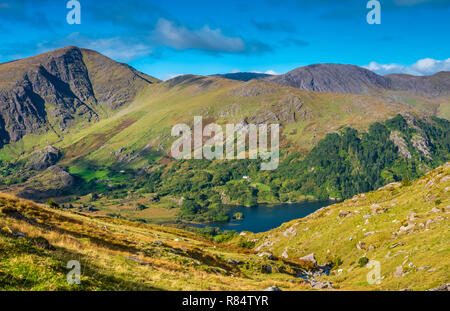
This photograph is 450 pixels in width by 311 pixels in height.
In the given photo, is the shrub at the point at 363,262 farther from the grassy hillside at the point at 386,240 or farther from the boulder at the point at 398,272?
the boulder at the point at 398,272

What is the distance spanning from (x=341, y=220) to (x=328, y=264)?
1739 cm

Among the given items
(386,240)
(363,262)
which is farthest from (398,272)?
(386,240)

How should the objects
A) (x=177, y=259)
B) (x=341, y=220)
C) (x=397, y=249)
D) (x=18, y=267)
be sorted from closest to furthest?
(x=18, y=267) < (x=177, y=259) < (x=397, y=249) < (x=341, y=220)

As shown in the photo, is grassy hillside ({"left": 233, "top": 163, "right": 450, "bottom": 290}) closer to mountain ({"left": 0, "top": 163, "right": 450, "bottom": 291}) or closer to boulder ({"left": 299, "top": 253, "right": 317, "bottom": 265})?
mountain ({"left": 0, "top": 163, "right": 450, "bottom": 291})

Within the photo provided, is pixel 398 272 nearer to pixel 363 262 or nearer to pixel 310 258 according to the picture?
pixel 363 262

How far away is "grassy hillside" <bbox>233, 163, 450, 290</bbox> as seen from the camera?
3741cm

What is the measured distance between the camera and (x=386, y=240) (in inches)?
2313

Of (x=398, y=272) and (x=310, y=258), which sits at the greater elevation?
(x=398, y=272)

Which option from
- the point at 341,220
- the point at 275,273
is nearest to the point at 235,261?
the point at 275,273

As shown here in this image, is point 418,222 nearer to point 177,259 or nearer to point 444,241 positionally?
point 444,241

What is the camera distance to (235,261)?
55719 millimetres

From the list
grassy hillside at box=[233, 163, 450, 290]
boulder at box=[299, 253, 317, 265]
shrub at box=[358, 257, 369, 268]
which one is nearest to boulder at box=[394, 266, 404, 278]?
grassy hillside at box=[233, 163, 450, 290]

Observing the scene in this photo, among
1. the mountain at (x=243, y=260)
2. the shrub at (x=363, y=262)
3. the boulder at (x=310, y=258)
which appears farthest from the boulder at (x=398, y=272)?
the boulder at (x=310, y=258)

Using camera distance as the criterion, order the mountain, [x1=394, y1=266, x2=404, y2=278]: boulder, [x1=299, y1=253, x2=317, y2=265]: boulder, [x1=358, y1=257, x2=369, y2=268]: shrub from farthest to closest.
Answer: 1. [x1=299, y1=253, x2=317, y2=265]: boulder
2. [x1=358, y1=257, x2=369, y2=268]: shrub
3. [x1=394, y1=266, x2=404, y2=278]: boulder
4. the mountain
